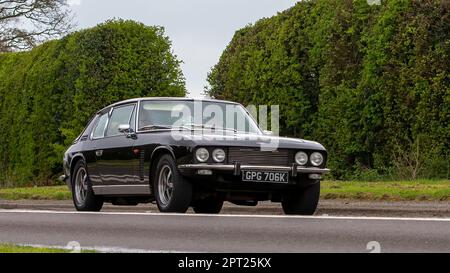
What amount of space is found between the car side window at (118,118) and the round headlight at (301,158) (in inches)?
112

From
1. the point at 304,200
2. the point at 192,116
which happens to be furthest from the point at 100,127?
the point at 304,200

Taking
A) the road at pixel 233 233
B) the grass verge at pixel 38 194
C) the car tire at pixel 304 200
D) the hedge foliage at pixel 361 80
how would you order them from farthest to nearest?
the grass verge at pixel 38 194, the hedge foliage at pixel 361 80, the car tire at pixel 304 200, the road at pixel 233 233

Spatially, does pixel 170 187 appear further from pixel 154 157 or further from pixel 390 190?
pixel 390 190

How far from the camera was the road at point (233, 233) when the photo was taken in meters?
8.43

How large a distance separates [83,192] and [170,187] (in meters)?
3.00

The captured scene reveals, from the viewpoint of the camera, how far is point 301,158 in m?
12.5

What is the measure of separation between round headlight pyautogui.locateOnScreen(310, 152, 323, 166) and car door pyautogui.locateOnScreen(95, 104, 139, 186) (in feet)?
7.56

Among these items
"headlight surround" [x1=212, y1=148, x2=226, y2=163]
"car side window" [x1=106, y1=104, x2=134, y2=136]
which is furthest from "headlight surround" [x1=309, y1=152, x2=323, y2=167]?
"car side window" [x1=106, y1=104, x2=134, y2=136]

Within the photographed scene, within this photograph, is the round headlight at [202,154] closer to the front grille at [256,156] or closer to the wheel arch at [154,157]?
the front grille at [256,156]

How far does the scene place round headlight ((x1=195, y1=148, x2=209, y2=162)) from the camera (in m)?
12.0

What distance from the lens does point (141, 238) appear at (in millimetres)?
9406

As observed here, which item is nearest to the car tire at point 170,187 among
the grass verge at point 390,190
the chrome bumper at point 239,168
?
the chrome bumper at point 239,168

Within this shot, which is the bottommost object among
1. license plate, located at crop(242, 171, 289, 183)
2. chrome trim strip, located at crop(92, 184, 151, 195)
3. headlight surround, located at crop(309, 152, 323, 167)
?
chrome trim strip, located at crop(92, 184, 151, 195)

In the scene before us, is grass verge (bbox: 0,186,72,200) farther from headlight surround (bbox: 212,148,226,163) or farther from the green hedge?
headlight surround (bbox: 212,148,226,163)
